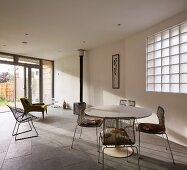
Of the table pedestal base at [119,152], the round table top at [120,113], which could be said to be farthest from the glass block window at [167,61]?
the table pedestal base at [119,152]

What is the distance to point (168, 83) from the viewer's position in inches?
138

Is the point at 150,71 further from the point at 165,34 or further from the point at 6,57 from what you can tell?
the point at 6,57

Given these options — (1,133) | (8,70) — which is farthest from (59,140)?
(8,70)

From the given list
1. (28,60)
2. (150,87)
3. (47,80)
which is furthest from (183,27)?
(47,80)

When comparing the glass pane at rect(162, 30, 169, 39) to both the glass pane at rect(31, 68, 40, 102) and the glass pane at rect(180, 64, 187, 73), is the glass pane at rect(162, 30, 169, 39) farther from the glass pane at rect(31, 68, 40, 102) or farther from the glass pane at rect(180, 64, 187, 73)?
the glass pane at rect(31, 68, 40, 102)

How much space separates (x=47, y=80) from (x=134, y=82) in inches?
220

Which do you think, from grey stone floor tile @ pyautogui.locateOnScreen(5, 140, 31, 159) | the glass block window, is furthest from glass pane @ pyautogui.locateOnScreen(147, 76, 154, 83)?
grey stone floor tile @ pyautogui.locateOnScreen(5, 140, 31, 159)

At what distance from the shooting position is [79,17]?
3340mm

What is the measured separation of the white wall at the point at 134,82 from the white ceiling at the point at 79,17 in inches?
13.8

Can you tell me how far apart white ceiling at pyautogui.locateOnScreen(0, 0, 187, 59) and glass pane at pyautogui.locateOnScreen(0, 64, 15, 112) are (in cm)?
266

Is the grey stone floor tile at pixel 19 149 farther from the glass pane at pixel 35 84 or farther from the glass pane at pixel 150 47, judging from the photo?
the glass pane at pixel 35 84

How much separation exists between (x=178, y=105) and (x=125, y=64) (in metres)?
2.11

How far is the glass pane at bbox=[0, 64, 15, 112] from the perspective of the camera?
7.12 m

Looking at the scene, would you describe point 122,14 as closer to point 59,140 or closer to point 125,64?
point 125,64
